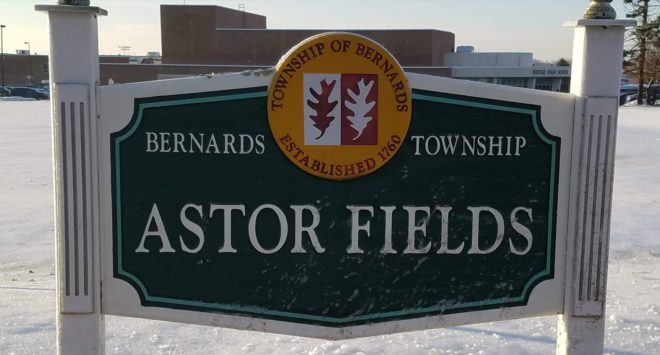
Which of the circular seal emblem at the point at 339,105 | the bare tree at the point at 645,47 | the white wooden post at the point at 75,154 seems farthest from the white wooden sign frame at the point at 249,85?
the bare tree at the point at 645,47

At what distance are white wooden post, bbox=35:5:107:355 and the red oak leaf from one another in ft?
2.77

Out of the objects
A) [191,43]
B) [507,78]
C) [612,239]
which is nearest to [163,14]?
[191,43]

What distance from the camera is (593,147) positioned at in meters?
2.86

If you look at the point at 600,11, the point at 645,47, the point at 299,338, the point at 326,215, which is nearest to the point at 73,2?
the point at 326,215

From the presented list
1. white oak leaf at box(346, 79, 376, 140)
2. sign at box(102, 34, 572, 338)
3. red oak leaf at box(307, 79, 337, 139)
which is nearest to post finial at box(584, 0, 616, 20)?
sign at box(102, 34, 572, 338)

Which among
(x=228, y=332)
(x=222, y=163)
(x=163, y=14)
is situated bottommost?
(x=228, y=332)

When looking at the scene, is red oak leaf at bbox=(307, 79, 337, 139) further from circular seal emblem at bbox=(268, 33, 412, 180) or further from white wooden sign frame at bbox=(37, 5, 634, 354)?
white wooden sign frame at bbox=(37, 5, 634, 354)

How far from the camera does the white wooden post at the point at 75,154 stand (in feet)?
8.87

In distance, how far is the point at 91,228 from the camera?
277cm

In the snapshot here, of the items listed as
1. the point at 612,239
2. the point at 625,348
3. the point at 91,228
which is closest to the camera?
the point at 91,228

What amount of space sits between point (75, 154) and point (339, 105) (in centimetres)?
103

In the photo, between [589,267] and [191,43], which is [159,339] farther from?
[191,43]

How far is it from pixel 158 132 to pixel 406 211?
1.03 metres

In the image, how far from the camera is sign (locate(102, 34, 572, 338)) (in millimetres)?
2785
